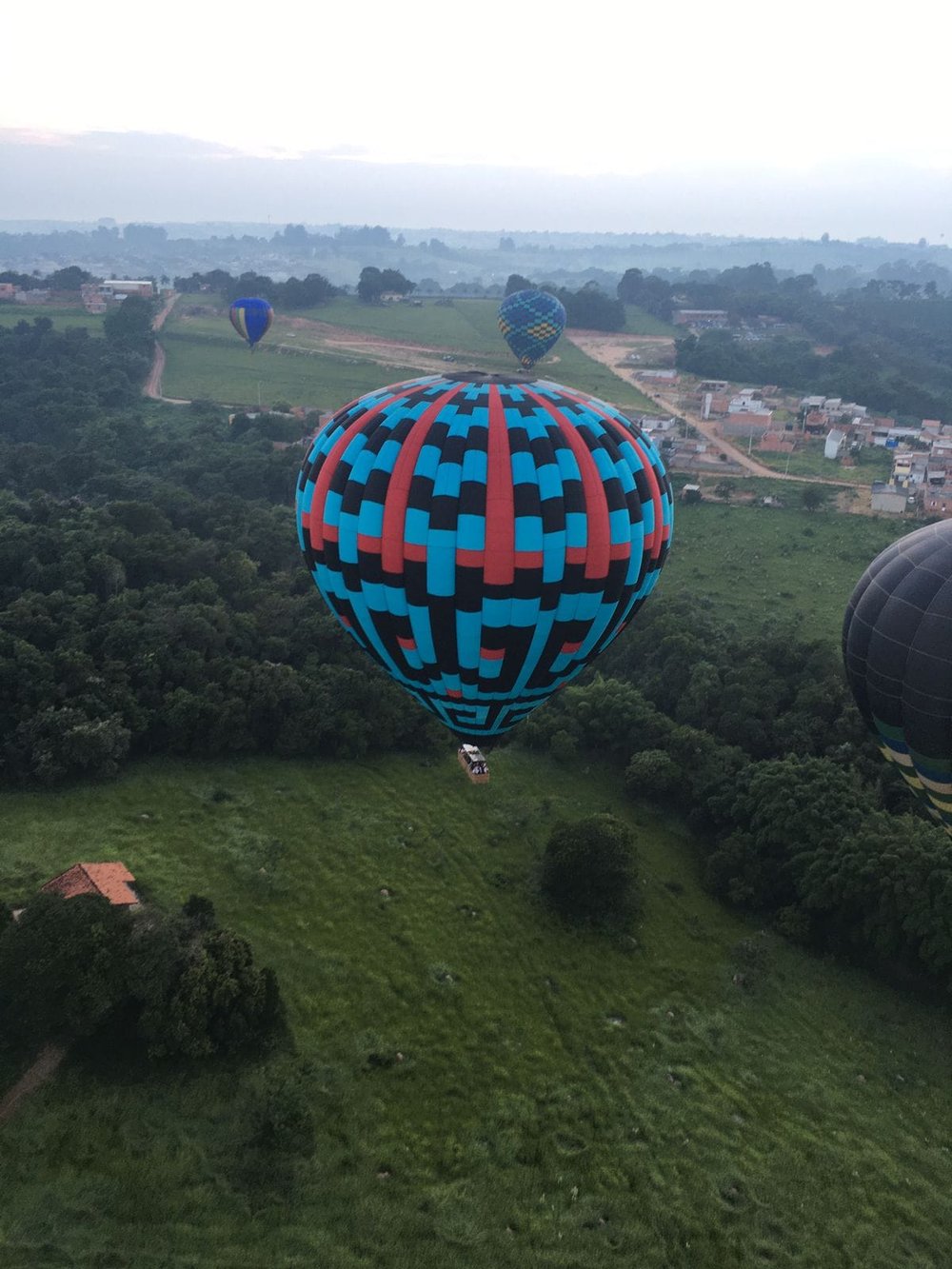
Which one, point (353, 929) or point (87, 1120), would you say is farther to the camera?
point (353, 929)

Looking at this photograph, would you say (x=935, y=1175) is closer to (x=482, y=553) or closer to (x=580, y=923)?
(x=580, y=923)

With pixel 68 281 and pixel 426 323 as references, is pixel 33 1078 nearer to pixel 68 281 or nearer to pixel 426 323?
pixel 426 323

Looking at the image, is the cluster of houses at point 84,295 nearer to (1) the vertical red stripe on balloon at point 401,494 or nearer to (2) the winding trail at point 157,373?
(2) the winding trail at point 157,373

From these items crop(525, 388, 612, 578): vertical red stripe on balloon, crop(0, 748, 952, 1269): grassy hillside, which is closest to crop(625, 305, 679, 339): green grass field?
crop(0, 748, 952, 1269): grassy hillside

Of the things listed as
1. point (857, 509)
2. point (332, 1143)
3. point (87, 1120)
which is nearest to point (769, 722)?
point (332, 1143)

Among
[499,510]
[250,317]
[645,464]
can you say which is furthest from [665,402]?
[499,510]

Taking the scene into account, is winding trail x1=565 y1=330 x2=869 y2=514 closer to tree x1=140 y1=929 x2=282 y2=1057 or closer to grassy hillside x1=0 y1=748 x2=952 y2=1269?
grassy hillside x1=0 y1=748 x2=952 y2=1269
